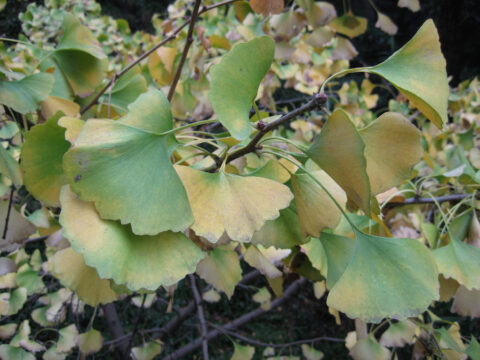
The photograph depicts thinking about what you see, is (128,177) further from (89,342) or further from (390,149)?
(89,342)

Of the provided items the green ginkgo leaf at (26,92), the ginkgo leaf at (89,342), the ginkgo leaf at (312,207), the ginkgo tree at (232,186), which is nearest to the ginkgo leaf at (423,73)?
the ginkgo tree at (232,186)

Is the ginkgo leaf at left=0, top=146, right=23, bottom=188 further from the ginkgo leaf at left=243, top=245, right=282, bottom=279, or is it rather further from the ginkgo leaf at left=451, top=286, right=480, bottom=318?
the ginkgo leaf at left=451, top=286, right=480, bottom=318

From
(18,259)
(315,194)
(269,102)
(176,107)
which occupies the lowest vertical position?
(18,259)

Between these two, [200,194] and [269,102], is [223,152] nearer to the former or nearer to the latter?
[200,194]

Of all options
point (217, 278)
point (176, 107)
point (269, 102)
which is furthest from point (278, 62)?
point (217, 278)

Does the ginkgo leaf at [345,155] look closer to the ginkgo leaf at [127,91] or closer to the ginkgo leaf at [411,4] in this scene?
the ginkgo leaf at [127,91]

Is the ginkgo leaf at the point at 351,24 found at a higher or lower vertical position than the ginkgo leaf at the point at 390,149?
lower
